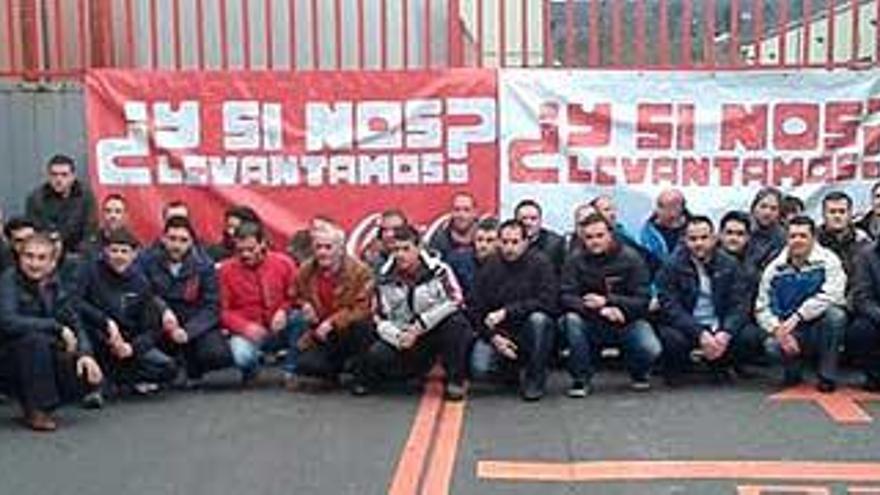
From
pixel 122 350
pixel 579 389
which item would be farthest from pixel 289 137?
pixel 579 389

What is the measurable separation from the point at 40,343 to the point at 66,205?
251 centimetres

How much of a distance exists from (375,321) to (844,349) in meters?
2.97

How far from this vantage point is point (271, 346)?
350 inches

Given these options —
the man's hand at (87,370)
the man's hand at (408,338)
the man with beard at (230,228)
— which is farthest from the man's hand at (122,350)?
the man's hand at (408,338)

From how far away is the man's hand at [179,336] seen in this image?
8.44m

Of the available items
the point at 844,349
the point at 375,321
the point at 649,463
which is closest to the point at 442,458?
the point at 649,463

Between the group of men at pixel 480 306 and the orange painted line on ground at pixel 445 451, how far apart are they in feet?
1.45

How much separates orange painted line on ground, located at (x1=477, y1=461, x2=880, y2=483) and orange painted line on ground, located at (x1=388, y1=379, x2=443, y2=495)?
338mm

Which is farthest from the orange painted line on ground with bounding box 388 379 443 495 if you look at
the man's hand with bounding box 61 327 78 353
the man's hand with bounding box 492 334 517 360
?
the man's hand with bounding box 61 327 78 353

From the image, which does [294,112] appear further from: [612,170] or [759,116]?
[759,116]

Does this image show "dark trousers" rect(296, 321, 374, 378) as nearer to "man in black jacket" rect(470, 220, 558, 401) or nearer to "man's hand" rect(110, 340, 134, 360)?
"man in black jacket" rect(470, 220, 558, 401)

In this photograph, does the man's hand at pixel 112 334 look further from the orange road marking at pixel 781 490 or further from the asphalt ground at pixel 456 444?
the orange road marking at pixel 781 490

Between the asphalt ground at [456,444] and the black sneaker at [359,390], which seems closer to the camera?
the asphalt ground at [456,444]

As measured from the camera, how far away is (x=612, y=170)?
33.7 ft
